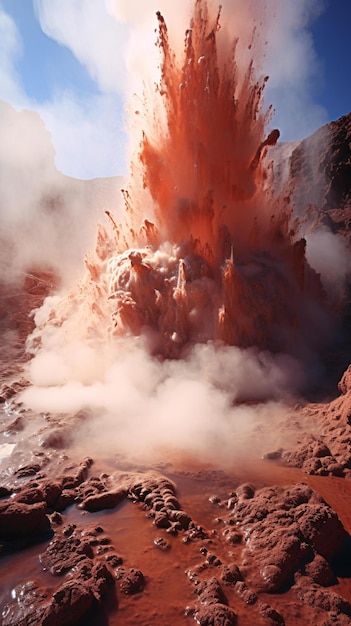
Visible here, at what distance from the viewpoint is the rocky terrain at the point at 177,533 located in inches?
100

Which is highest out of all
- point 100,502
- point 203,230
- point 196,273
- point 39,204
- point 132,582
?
point 39,204

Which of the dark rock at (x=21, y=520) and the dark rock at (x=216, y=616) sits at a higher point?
the dark rock at (x=21, y=520)

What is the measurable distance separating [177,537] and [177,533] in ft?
0.17

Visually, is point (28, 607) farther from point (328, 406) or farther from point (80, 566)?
point (328, 406)

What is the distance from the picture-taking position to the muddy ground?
2.54 metres

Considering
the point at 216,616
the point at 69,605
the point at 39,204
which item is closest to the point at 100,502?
the point at 69,605

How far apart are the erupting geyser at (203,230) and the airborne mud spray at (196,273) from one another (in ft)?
0.10

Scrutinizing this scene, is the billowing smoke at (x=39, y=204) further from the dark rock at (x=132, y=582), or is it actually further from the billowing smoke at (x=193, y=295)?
the dark rock at (x=132, y=582)

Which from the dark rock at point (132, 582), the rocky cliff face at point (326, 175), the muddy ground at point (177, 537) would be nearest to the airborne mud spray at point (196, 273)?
the muddy ground at point (177, 537)

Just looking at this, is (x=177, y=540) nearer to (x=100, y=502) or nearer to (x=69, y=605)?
(x=100, y=502)

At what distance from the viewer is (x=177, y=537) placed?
3.37 m

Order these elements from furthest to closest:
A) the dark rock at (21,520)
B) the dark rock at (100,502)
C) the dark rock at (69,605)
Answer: the dark rock at (100,502)
the dark rock at (21,520)
the dark rock at (69,605)

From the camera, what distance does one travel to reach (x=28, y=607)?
2475 mm

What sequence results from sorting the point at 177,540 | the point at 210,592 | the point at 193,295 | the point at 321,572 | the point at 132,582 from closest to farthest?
the point at 210,592, the point at 132,582, the point at 321,572, the point at 177,540, the point at 193,295
